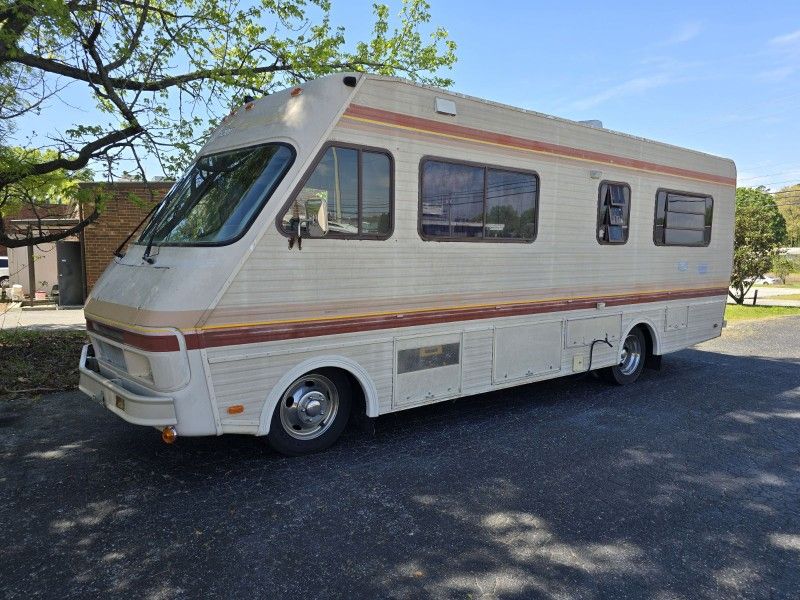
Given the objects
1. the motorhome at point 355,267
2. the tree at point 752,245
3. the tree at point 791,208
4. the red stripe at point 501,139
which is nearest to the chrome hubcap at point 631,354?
the motorhome at point 355,267

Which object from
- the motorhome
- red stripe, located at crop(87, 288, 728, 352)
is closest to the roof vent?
the motorhome

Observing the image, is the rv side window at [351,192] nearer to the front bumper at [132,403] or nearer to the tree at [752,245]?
the front bumper at [132,403]

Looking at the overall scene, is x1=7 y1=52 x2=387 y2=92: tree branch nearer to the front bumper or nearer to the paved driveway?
the paved driveway

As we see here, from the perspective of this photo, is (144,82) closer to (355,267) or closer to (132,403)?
(355,267)

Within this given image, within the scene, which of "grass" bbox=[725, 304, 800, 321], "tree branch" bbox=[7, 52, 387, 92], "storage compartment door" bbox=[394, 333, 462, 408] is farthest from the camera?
"grass" bbox=[725, 304, 800, 321]

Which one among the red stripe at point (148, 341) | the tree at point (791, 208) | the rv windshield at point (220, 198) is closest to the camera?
the red stripe at point (148, 341)

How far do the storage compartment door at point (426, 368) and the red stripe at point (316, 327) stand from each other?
19 cm

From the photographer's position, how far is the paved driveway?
10.6 feet

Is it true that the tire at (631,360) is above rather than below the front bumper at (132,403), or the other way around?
below

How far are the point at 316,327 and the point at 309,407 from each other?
698 millimetres

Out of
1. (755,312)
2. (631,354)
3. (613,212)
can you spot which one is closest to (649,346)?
(631,354)

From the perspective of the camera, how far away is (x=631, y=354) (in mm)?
7816

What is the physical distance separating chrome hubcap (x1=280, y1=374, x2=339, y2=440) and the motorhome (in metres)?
0.02

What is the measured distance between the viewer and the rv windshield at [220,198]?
170 inches
